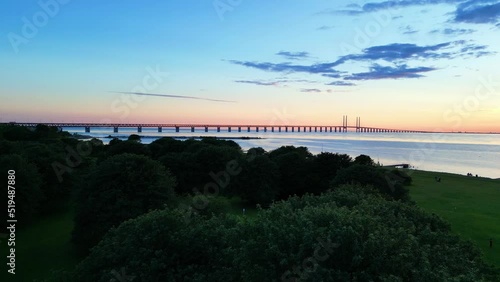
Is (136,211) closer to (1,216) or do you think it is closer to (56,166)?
(1,216)

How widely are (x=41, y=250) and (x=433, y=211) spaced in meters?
41.3

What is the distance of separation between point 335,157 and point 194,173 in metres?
20.9

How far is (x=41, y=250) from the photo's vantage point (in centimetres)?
2928

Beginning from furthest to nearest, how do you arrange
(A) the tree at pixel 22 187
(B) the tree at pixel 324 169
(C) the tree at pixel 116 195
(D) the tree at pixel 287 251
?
(B) the tree at pixel 324 169, (A) the tree at pixel 22 187, (C) the tree at pixel 116 195, (D) the tree at pixel 287 251

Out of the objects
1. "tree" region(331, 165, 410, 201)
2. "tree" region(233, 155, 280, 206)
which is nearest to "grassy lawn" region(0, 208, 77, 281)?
"tree" region(233, 155, 280, 206)

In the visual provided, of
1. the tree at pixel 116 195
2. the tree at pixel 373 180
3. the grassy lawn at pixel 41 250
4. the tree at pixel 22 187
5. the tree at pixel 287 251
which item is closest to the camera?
the tree at pixel 287 251

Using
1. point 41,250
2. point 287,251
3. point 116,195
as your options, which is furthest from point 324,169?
point 287,251

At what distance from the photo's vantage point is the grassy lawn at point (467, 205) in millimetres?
33803

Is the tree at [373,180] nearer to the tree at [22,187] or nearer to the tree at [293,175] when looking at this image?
the tree at [293,175]

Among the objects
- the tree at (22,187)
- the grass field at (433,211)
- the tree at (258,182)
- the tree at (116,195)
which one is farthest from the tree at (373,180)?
the tree at (22,187)

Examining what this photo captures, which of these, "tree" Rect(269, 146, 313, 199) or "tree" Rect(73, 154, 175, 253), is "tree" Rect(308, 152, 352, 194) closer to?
"tree" Rect(269, 146, 313, 199)

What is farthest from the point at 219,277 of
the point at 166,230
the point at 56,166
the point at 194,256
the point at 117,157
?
the point at 56,166

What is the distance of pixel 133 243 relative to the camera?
1620 cm

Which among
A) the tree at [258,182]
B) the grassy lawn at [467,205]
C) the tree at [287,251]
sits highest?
the tree at [287,251]
